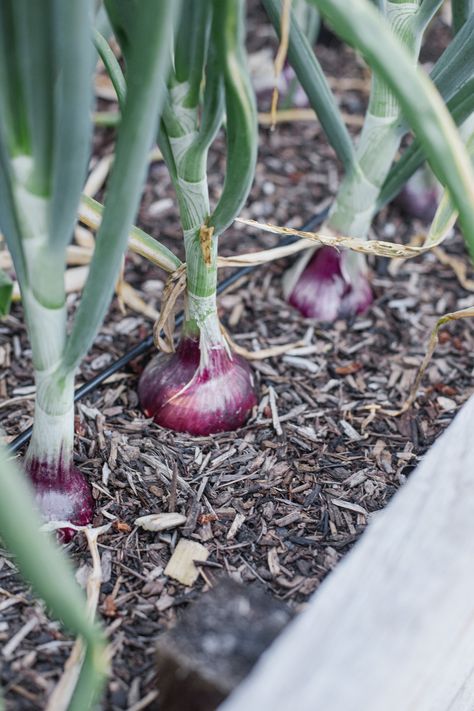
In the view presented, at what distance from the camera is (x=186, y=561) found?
99 cm

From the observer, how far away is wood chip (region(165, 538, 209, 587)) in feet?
3.19

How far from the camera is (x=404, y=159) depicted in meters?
1.24

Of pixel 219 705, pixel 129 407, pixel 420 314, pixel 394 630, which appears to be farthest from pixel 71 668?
pixel 420 314

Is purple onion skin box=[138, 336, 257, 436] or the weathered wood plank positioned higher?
the weathered wood plank

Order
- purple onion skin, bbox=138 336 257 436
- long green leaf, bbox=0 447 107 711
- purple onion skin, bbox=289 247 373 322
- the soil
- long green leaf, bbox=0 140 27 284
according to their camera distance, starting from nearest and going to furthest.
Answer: long green leaf, bbox=0 447 107 711 < long green leaf, bbox=0 140 27 284 < the soil < purple onion skin, bbox=138 336 257 436 < purple onion skin, bbox=289 247 373 322

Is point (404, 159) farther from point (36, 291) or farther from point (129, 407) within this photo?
point (36, 291)

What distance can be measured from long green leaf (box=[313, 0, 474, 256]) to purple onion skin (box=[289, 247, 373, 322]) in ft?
2.02

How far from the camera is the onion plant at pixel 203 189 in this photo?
79 centimetres

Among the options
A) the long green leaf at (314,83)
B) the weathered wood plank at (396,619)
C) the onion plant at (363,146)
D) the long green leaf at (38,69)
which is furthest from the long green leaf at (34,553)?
the long green leaf at (314,83)

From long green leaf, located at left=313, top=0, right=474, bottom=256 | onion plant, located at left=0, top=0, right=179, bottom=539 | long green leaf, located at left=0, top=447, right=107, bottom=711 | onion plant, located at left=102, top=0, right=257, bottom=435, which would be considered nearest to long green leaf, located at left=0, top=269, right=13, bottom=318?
→ onion plant, located at left=0, top=0, right=179, bottom=539

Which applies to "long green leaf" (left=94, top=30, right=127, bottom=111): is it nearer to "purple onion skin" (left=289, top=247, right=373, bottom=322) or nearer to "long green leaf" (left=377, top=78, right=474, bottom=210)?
"long green leaf" (left=377, top=78, right=474, bottom=210)

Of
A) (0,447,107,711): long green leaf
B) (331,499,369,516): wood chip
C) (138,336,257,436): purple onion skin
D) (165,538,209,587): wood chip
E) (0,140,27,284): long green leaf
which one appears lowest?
(165,538,209,587): wood chip

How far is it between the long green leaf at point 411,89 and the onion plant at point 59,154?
5.6 inches

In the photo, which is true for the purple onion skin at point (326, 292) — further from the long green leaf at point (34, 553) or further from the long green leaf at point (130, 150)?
the long green leaf at point (34, 553)
